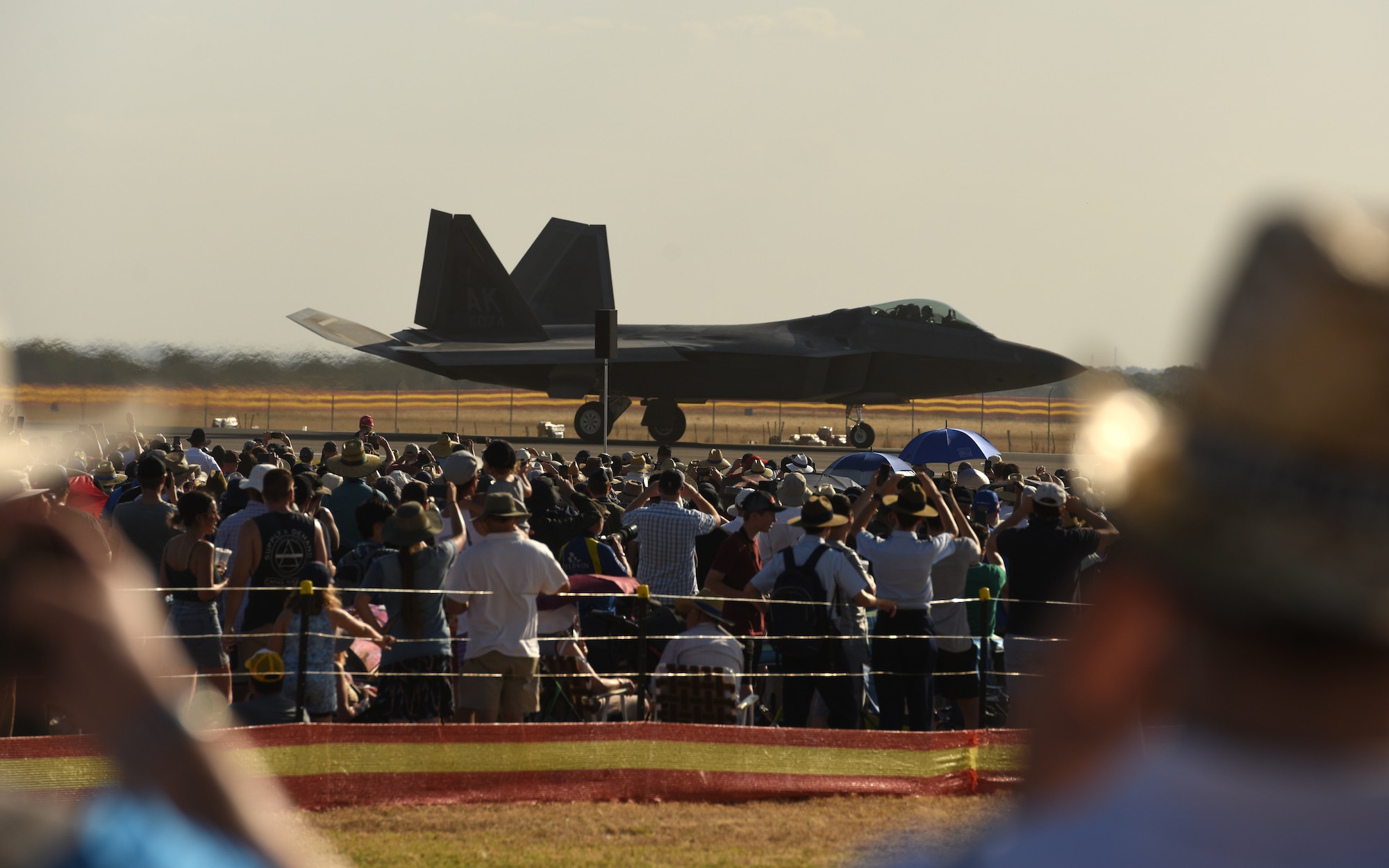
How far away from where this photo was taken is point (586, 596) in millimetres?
8445

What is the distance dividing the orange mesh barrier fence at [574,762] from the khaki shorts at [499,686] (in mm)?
124

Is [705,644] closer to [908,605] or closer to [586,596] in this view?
[586,596]

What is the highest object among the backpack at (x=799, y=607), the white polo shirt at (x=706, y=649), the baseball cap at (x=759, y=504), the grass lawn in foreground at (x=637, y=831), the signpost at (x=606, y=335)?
the signpost at (x=606, y=335)

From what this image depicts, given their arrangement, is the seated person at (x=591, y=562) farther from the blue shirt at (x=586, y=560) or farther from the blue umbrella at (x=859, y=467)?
the blue umbrella at (x=859, y=467)

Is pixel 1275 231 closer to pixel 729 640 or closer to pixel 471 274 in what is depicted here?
pixel 729 640

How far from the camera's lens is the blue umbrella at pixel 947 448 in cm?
1642

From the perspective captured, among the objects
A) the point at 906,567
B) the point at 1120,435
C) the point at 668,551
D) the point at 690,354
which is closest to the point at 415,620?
the point at 668,551

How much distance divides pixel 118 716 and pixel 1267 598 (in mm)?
1022

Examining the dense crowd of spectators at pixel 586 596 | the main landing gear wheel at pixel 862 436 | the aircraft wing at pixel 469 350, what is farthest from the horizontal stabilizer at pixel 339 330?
the dense crowd of spectators at pixel 586 596

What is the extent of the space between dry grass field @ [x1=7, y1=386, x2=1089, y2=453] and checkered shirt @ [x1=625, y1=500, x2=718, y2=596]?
19.9 m

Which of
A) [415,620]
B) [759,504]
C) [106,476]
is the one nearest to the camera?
[415,620]

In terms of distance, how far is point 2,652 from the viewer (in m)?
1.20

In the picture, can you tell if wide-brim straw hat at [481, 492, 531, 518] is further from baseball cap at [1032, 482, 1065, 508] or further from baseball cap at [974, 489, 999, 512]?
baseball cap at [974, 489, 999, 512]

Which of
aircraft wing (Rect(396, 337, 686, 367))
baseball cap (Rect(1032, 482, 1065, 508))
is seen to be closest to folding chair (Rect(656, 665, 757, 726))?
baseball cap (Rect(1032, 482, 1065, 508))
